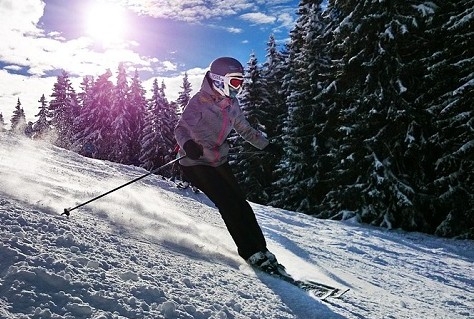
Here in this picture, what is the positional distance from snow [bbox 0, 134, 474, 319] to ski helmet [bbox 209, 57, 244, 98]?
1.74 metres

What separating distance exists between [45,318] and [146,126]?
45891 millimetres

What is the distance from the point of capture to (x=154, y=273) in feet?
10.3

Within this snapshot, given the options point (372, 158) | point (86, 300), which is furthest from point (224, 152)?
point (372, 158)

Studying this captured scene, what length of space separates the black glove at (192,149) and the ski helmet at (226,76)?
31.2 inches

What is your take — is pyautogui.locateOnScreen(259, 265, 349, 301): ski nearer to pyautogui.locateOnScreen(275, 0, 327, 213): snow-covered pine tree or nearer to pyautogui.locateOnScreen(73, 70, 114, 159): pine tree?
pyautogui.locateOnScreen(275, 0, 327, 213): snow-covered pine tree

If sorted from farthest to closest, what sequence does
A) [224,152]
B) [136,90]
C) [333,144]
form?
[136,90] → [333,144] → [224,152]

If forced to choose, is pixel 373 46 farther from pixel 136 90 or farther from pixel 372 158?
pixel 136 90

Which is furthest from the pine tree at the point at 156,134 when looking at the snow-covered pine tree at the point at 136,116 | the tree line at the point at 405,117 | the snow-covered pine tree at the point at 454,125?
the snow-covered pine tree at the point at 454,125

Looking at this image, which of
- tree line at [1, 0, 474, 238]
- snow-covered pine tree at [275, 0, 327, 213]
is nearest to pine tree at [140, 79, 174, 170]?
snow-covered pine tree at [275, 0, 327, 213]

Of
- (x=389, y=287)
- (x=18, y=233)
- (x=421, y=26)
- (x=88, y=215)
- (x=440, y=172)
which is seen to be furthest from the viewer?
(x=421, y=26)

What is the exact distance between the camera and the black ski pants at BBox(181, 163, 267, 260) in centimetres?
459

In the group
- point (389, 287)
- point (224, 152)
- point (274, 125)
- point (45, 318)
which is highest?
point (274, 125)

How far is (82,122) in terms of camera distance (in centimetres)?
4856

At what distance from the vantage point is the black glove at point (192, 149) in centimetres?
449
